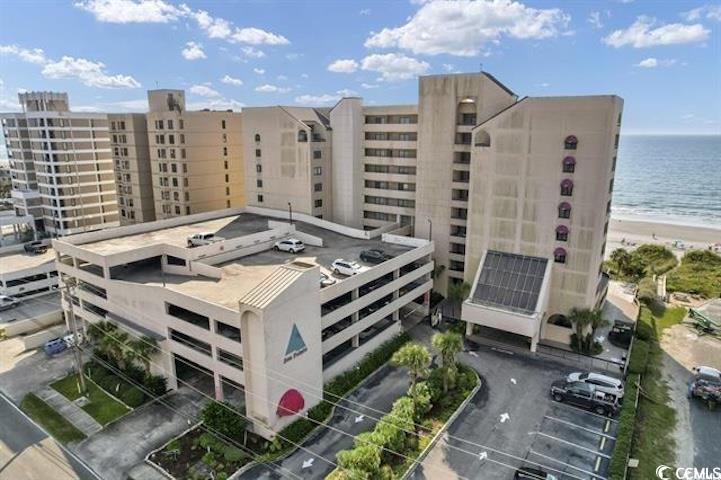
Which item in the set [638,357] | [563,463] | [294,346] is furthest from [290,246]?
[638,357]

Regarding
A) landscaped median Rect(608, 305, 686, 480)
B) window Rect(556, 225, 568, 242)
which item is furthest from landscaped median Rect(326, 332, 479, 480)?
window Rect(556, 225, 568, 242)

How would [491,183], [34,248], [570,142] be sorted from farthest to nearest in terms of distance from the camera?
[34,248] < [491,183] < [570,142]

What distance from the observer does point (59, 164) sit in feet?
249

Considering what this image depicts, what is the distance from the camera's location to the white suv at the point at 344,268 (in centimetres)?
4256

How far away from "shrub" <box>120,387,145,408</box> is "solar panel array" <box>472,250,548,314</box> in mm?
32694

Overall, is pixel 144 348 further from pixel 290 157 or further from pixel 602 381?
pixel 602 381

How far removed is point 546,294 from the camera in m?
46.8

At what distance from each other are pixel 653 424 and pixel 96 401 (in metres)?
44.8

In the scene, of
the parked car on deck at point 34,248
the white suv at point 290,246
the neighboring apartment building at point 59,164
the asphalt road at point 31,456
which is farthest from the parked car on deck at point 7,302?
the white suv at point 290,246

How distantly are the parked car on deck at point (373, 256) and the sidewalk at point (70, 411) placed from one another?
26946mm

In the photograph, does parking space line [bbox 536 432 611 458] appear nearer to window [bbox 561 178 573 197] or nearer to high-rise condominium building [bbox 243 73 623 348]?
high-rise condominium building [bbox 243 73 623 348]

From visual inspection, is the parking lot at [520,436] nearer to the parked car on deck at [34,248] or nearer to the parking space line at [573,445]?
the parking space line at [573,445]

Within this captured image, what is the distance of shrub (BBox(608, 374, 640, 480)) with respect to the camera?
29562mm

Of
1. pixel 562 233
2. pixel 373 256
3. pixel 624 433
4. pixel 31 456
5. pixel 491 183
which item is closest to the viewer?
pixel 31 456
